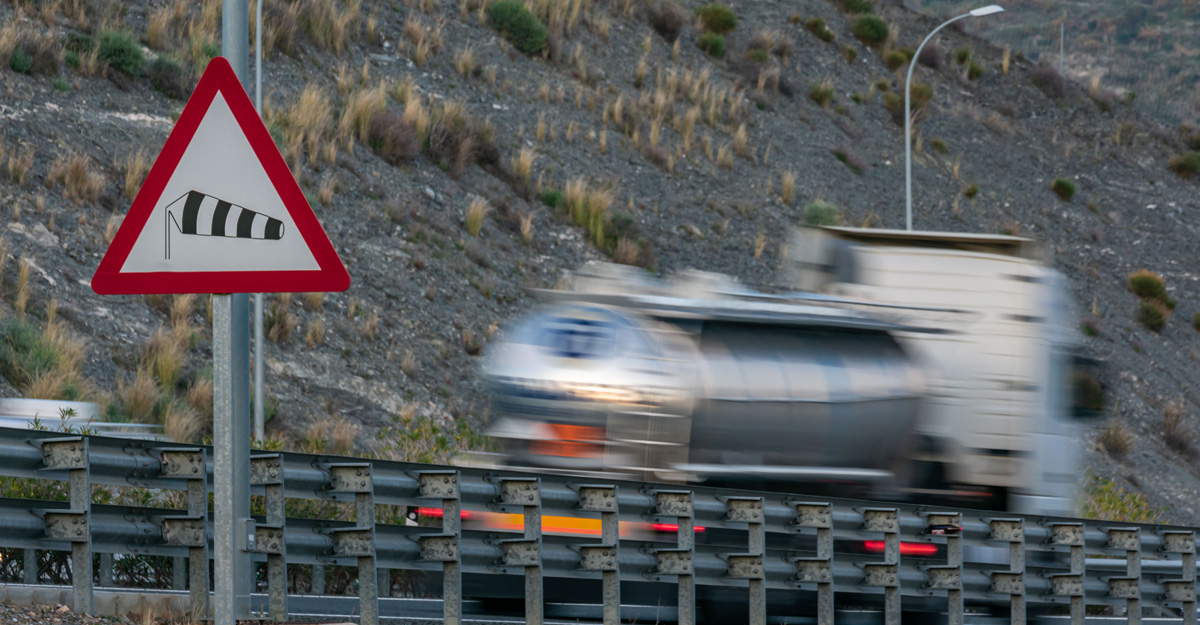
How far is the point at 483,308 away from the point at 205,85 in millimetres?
20562

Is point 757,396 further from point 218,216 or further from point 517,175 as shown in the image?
point 517,175

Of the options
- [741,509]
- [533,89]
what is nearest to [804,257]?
[741,509]

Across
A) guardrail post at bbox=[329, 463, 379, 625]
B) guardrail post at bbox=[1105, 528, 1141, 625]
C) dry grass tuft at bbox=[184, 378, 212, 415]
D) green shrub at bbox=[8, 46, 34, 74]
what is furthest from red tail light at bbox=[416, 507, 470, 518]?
green shrub at bbox=[8, 46, 34, 74]

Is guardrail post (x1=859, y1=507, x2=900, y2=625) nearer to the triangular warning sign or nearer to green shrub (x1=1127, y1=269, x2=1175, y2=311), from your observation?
the triangular warning sign

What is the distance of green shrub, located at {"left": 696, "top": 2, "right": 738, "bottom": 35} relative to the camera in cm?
4112

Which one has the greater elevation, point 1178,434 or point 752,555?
point 1178,434

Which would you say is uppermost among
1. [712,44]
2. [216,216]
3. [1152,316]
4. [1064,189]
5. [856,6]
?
[856,6]

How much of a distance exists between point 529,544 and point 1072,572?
14.0 feet

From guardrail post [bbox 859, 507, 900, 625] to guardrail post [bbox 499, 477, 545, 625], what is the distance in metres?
2.29

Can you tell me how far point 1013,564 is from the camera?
830 cm

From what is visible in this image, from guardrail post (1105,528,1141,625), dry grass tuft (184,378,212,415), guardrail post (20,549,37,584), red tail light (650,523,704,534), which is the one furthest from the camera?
dry grass tuft (184,378,212,415)

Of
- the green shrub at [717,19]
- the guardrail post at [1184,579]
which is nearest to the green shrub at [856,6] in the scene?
the green shrub at [717,19]

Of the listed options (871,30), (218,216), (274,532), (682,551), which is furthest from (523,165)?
(218,216)

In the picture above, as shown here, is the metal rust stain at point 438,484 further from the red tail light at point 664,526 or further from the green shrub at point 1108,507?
the green shrub at point 1108,507
